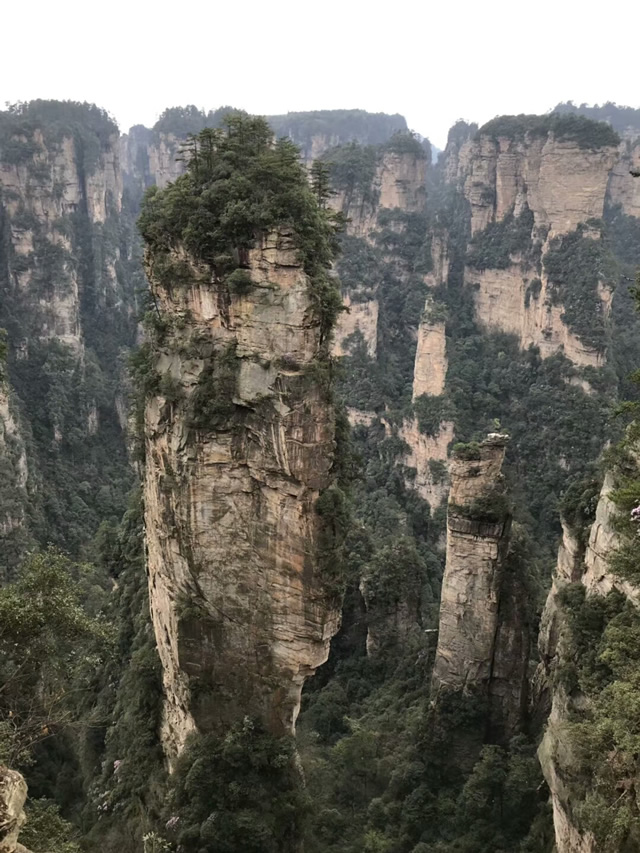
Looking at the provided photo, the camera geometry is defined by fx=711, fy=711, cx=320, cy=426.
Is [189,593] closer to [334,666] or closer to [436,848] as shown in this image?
[436,848]

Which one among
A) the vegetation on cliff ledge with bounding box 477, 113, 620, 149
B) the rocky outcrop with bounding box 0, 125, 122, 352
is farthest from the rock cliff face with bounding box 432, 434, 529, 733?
the rocky outcrop with bounding box 0, 125, 122, 352

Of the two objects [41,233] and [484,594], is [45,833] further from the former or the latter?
[41,233]

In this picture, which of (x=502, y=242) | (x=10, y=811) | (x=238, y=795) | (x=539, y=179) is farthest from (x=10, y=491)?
(x=539, y=179)

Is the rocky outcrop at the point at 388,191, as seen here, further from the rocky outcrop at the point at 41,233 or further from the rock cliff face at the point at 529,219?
the rocky outcrop at the point at 41,233

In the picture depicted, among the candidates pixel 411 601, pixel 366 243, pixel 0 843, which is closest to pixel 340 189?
pixel 366 243

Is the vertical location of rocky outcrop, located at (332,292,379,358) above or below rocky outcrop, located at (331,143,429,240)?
below

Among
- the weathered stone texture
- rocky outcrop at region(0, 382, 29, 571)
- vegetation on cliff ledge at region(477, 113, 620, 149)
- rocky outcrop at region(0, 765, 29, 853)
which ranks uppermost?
vegetation on cliff ledge at region(477, 113, 620, 149)

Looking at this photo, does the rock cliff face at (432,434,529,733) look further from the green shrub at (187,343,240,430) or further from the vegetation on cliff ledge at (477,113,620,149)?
the vegetation on cliff ledge at (477,113,620,149)
